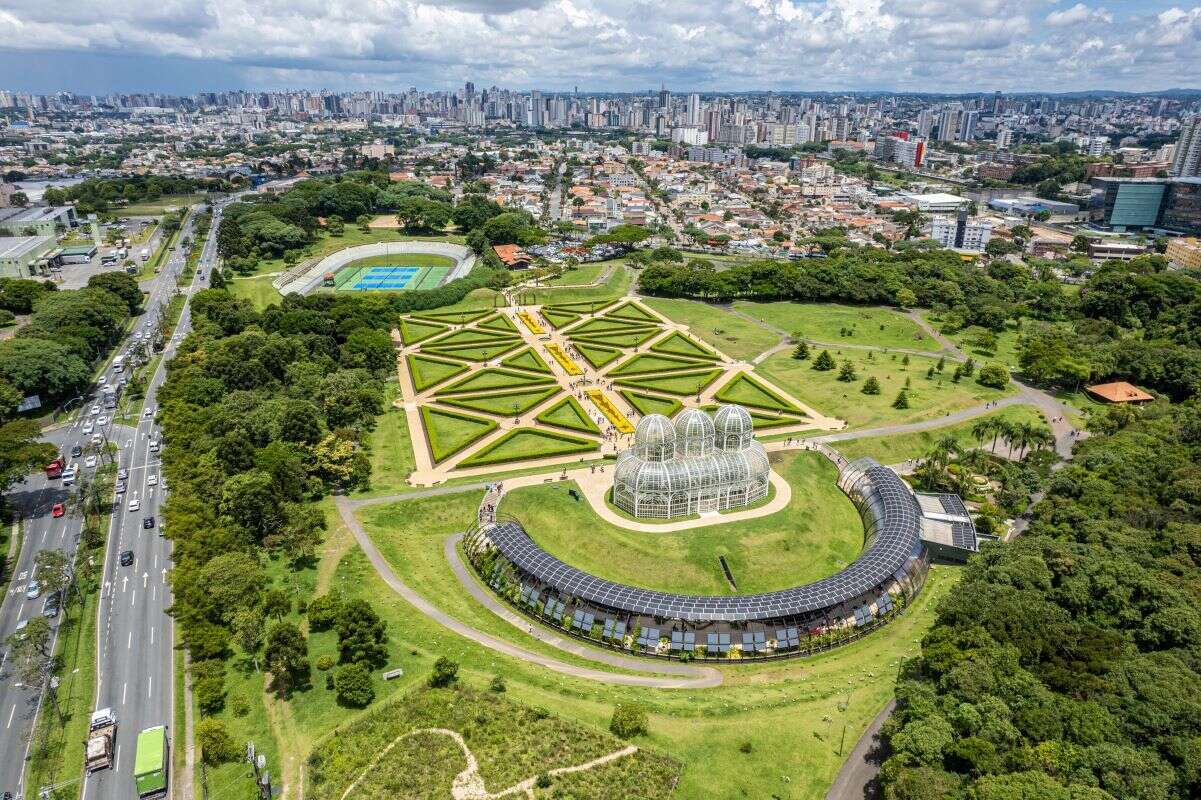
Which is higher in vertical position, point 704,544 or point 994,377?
point 994,377

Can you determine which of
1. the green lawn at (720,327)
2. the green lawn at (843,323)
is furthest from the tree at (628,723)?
the green lawn at (843,323)

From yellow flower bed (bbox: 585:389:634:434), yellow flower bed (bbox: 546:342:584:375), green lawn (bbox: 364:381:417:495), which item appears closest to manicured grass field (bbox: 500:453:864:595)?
green lawn (bbox: 364:381:417:495)

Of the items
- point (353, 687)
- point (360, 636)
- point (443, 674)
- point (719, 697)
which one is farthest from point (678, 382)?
point (353, 687)

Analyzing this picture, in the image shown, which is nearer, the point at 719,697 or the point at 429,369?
the point at 719,697

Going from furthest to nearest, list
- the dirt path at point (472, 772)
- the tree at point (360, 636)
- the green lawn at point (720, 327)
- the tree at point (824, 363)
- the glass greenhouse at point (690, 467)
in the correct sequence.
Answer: the green lawn at point (720, 327) < the tree at point (824, 363) < the glass greenhouse at point (690, 467) < the tree at point (360, 636) < the dirt path at point (472, 772)

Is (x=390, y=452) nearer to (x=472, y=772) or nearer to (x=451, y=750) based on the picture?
(x=451, y=750)

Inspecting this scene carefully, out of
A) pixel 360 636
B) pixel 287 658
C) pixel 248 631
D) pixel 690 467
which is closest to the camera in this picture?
pixel 287 658

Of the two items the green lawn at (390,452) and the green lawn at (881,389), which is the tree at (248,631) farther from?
the green lawn at (881,389)

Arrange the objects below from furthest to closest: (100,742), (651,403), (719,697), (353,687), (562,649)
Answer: (651,403), (562,649), (719,697), (353,687), (100,742)
